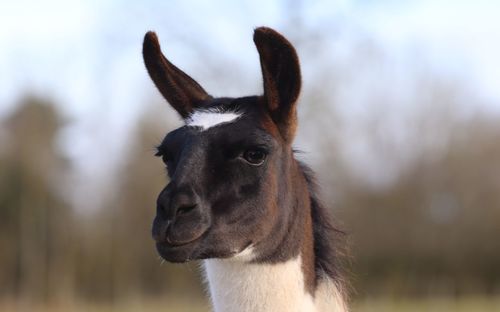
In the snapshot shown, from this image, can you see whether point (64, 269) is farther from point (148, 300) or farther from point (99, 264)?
point (148, 300)

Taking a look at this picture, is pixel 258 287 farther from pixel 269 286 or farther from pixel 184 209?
pixel 184 209

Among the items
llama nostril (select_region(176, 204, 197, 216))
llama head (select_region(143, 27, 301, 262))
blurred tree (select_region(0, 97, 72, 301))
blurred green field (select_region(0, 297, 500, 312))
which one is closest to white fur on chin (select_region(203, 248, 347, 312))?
llama head (select_region(143, 27, 301, 262))

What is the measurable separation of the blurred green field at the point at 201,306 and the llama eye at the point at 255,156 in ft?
54.5

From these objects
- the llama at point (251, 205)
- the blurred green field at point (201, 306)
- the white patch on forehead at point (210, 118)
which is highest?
the white patch on forehead at point (210, 118)

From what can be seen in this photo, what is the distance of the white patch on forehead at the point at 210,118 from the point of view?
16.0 ft

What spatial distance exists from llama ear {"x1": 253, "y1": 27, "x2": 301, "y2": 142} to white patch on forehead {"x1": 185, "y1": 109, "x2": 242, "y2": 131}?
0.24m

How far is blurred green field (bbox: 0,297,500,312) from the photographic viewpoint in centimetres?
2381

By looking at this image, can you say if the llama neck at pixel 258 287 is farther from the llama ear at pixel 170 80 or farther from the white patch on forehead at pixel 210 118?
the llama ear at pixel 170 80

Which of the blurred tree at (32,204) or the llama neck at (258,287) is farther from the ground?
the llama neck at (258,287)

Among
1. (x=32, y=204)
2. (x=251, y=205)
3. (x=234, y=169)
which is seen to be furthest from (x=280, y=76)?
(x=32, y=204)

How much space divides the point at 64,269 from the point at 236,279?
31.0m

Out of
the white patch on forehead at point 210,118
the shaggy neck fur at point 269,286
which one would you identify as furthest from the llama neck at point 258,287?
the white patch on forehead at point 210,118

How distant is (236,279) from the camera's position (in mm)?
4715

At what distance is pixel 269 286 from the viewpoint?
15.4 ft
